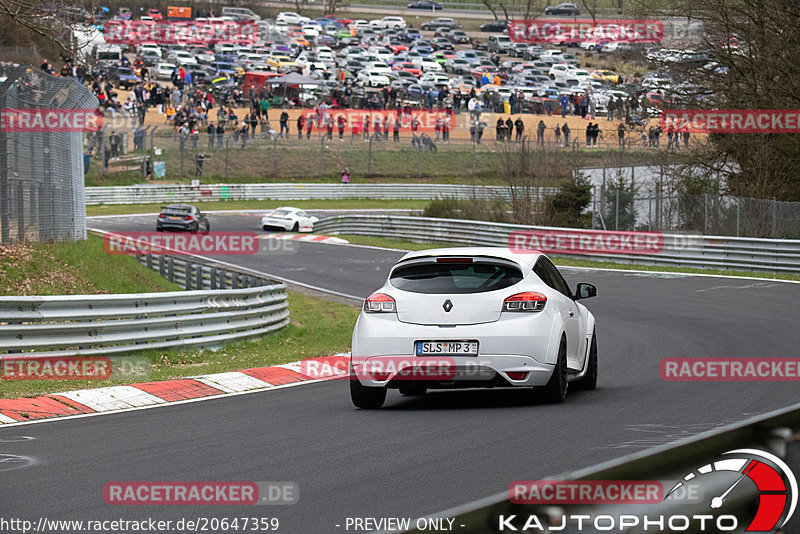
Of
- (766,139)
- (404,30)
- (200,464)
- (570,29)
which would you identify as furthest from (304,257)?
(570,29)

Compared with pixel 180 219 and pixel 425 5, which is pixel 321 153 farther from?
pixel 425 5

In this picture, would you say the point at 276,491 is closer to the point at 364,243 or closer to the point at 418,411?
the point at 418,411

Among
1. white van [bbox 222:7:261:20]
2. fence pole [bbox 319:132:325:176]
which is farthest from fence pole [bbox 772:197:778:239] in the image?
white van [bbox 222:7:261:20]

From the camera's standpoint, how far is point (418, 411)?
10.1 meters

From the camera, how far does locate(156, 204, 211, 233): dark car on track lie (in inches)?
1683

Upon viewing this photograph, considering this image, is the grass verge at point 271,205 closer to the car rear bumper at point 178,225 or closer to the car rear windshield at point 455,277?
the car rear bumper at point 178,225

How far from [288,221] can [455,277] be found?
36625 millimetres

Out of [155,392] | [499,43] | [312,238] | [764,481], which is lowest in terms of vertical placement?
[312,238]

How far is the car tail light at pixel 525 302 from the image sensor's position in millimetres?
9781

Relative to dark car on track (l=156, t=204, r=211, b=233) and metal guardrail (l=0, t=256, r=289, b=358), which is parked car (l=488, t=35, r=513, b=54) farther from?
metal guardrail (l=0, t=256, r=289, b=358)

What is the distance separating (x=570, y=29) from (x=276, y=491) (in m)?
103

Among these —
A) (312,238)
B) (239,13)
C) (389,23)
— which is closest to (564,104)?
(312,238)

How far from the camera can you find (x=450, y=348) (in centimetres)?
965

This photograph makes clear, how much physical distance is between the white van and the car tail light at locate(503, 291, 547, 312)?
280 ft
